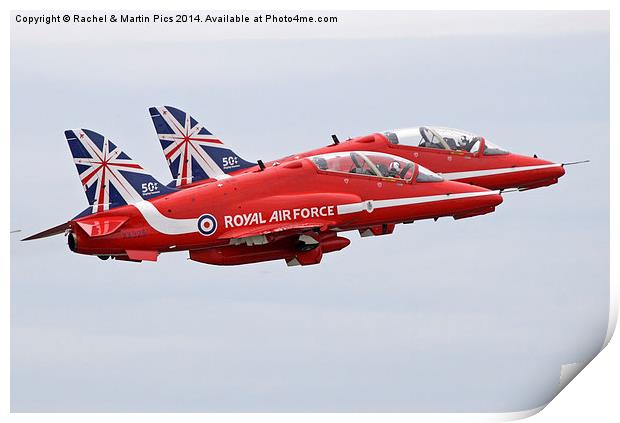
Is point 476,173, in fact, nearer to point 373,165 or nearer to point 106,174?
point 373,165

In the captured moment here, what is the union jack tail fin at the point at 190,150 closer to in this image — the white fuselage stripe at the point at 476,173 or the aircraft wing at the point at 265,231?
the aircraft wing at the point at 265,231

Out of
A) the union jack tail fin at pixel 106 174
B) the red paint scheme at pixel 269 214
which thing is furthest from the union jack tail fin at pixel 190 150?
the union jack tail fin at pixel 106 174

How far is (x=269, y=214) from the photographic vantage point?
54.7 ft

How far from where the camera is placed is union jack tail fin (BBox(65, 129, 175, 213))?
16547mm

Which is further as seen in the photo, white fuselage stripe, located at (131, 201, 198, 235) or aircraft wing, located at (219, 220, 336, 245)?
aircraft wing, located at (219, 220, 336, 245)

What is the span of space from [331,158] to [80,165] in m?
2.40

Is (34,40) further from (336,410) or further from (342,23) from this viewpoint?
(336,410)

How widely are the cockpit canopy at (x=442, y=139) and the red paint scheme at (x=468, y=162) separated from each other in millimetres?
50

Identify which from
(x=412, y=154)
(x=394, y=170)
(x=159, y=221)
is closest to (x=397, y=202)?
(x=394, y=170)

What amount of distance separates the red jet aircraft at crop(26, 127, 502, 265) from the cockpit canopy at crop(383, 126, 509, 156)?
653 mm

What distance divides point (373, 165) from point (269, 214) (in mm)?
1280

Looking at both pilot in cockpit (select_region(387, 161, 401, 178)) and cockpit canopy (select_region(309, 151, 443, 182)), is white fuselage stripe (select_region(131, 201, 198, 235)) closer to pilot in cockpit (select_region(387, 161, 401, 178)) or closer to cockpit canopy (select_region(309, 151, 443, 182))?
cockpit canopy (select_region(309, 151, 443, 182))

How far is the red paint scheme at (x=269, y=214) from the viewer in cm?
1638

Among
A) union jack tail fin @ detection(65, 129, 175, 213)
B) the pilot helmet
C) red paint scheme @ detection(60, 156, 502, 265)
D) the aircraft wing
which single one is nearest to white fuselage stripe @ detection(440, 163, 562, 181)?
red paint scheme @ detection(60, 156, 502, 265)
